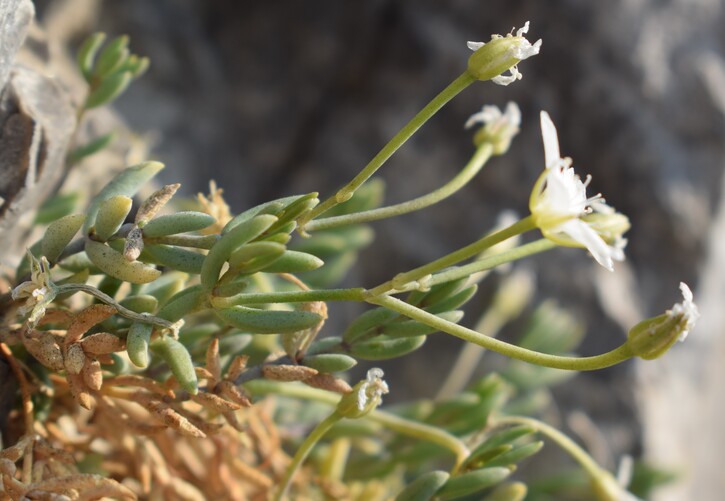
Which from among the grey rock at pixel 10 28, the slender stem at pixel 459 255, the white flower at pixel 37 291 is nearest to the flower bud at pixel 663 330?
the slender stem at pixel 459 255

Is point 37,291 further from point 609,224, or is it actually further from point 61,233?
point 609,224

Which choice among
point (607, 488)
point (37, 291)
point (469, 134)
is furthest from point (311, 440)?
point (469, 134)

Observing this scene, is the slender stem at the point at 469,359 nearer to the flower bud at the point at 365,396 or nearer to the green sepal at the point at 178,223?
the flower bud at the point at 365,396

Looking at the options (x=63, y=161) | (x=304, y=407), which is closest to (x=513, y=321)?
(x=304, y=407)

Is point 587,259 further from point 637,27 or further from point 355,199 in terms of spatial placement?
point 355,199

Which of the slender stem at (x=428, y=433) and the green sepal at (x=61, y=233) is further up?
the slender stem at (x=428, y=433)

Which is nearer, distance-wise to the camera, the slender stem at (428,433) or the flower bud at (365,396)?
the flower bud at (365,396)

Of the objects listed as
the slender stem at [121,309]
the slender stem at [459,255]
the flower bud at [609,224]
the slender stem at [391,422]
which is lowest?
the slender stem at [121,309]
